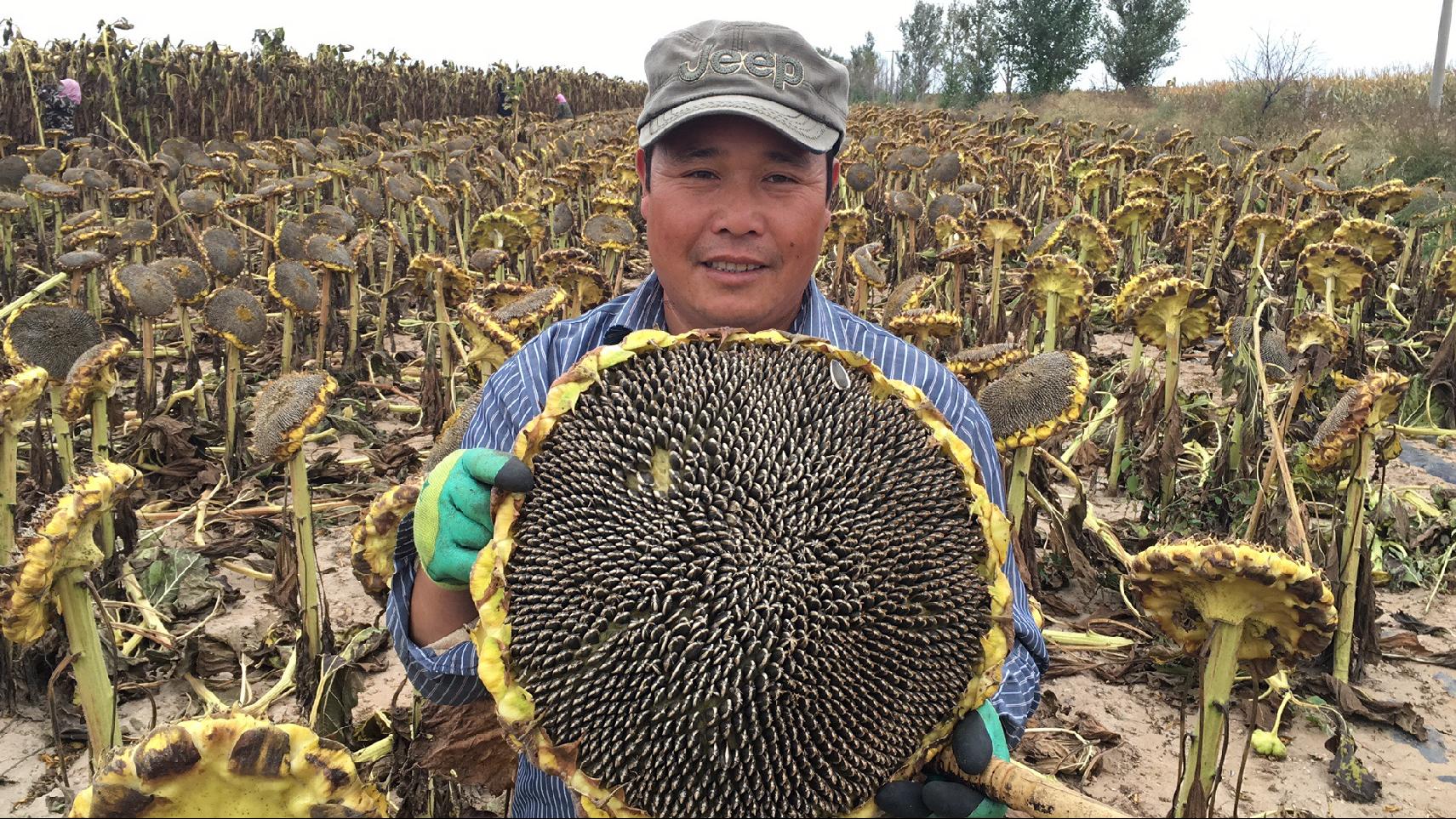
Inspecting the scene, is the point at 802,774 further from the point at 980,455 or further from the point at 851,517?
the point at 980,455

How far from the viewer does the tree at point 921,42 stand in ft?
294

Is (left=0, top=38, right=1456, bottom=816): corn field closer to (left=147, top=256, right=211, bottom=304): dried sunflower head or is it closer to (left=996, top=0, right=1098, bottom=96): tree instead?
(left=147, top=256, right=211, bottom=304): dried sunflower head

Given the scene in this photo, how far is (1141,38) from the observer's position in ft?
170

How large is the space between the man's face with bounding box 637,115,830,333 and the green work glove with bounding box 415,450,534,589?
2.81ft

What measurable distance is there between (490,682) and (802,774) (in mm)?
542

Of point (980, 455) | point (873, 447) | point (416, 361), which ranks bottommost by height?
point (416, 361)

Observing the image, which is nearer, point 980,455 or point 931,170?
point 980,455

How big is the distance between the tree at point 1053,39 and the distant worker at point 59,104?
46.4m

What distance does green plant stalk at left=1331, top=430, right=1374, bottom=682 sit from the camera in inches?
140

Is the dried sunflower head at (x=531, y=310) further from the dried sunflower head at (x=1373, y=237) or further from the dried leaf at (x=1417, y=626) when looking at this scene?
the dried sunflower head at (x=1373, y=237)

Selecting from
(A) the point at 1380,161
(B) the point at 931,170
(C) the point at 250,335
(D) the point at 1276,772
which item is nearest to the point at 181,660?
(C) the point at 250,335

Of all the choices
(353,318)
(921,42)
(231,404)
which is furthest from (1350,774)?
(921,42)

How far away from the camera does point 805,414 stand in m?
1.80

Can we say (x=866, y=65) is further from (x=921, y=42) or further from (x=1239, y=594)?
(x=1239, y=594)
